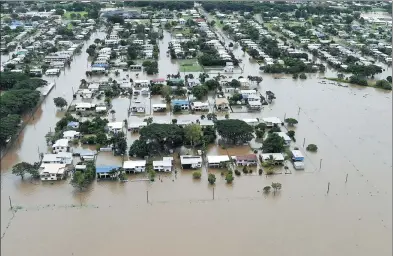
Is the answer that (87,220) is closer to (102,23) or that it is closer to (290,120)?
(290,120)

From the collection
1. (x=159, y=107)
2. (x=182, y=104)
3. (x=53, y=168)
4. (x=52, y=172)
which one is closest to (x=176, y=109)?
(x=182, y=104)

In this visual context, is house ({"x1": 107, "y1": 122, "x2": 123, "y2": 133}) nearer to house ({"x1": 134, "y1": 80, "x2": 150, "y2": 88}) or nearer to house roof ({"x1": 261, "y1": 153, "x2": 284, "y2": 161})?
house ({"x1": 134, "y1": 80, "x2": 150, "y2": 88})

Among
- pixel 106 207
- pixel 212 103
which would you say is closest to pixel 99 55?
pixel 212 103

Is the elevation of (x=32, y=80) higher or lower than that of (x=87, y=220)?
higher

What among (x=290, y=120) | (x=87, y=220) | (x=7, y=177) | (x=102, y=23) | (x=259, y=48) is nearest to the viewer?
(x=87, y=220)

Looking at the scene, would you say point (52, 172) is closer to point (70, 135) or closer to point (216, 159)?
point (70, 135)

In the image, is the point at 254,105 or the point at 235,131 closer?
the point at 235,131
